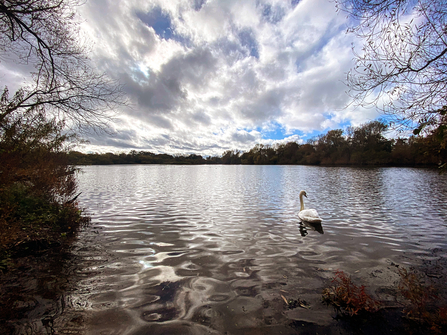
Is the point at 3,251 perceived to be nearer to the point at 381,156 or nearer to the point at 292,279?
the point at 292,279

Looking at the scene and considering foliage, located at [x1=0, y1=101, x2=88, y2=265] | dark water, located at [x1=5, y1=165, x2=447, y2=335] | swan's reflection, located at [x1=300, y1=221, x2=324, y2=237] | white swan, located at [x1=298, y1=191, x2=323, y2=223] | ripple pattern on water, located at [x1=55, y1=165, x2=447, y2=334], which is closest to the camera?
dark water, located at [x1=5, y1=165, x2=447, y2=335]

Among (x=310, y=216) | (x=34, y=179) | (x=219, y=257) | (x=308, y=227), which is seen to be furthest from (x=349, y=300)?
(x=34, y=179)

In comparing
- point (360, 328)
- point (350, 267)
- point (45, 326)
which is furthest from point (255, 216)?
point (45, 326)

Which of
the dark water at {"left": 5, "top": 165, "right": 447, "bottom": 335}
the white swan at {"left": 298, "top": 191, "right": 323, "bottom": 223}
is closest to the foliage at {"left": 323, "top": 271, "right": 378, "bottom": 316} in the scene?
the dark water at {"left": 5, "top": 165, "right": 447, "bottom": 335}

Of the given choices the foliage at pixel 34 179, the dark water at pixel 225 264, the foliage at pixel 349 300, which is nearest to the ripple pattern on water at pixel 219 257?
the dark water at pixel 225 264

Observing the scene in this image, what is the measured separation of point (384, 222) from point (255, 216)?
6055mm

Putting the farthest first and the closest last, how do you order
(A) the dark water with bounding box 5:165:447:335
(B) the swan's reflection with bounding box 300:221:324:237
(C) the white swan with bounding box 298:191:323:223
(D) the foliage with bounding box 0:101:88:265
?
(C) the white swan with bounding box 298:191:323:223
(B) the swan's reflection with bounding box 300:221:324:237
(D) the foliage with bounding box 0:101:88:265
(A) the dark water with bounding box 5:165:447:335

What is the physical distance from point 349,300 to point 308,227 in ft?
18.6

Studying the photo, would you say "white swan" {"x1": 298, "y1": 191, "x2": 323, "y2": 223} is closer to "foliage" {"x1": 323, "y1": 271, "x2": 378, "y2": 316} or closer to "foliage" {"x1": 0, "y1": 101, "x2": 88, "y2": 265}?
"foliage" {"x1": 323, "y1": 271, "x2": 378, "y2": 316}

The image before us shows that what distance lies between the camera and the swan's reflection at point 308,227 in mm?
8375

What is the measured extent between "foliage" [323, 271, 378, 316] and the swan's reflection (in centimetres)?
434

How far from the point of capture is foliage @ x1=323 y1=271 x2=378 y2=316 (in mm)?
3551

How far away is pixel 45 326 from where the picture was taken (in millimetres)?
3146

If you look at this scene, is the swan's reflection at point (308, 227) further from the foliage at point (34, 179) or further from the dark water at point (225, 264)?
the foliage at point (34, 179)
